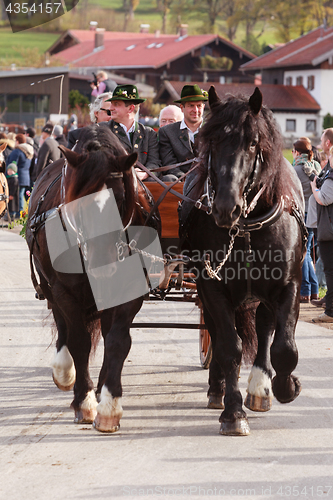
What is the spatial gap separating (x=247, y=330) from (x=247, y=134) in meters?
1.82

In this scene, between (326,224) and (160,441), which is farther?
(326,224)

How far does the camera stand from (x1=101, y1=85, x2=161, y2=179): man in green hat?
5.50m

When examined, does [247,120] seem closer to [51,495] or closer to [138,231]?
[138,231]

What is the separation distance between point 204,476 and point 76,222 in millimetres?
1662

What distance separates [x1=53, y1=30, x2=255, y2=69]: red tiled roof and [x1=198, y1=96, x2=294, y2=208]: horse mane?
→ 58.5 metres

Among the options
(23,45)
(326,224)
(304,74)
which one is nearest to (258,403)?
(326,224)

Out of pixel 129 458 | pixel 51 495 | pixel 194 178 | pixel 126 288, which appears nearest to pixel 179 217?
pixel 194 178

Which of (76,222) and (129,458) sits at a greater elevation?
(76,222)

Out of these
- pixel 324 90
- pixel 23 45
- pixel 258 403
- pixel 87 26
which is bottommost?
pixel 258 403

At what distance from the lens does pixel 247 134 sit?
4027 mm

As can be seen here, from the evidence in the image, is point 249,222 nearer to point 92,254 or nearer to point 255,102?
point 255,102

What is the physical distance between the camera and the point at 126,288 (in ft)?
15.1

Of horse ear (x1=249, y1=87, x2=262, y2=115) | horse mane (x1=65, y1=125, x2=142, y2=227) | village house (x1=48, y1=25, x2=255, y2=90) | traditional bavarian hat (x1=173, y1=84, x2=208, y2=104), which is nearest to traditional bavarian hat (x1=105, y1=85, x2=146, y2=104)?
traditional bavarian hat (x1=173, y1=84, x2=208, y2=104)

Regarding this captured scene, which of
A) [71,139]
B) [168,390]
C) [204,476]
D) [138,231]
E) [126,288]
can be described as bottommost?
[168,390]
